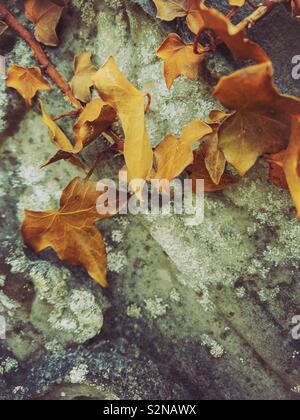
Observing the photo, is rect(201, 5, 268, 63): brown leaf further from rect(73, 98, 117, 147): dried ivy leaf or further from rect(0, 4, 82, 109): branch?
rect(0, 4, 82, 109): branch

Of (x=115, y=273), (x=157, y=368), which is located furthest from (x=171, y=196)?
(x=157, y=368)

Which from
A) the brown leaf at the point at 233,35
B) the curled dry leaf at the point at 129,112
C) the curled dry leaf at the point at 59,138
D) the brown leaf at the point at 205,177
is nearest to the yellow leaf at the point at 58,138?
the curled dry leaf at the point at 59,138

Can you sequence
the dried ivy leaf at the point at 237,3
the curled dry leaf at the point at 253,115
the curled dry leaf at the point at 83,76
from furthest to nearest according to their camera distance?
the curled dry leaf at the point at 83,76 < the dried ivy leaf at the point at 237,3 < the curled dry leaf at the point at 253,115

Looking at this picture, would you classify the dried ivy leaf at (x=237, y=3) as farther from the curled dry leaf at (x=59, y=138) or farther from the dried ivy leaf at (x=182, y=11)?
the curled dry leaf at (x=59, y=138)


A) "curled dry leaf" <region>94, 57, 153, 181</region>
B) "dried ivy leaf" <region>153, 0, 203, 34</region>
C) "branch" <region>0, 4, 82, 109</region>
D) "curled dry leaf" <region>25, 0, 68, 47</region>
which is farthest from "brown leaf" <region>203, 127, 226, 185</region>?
"curled dry leaf" <region>25, 0, 68, 47</region>
